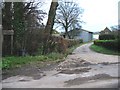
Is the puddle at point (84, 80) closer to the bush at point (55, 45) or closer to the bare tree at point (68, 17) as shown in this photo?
the bush at point (55, 45)

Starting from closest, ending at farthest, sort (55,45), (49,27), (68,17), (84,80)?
(84,80) < (55,45) < (49,27) < (68,17)

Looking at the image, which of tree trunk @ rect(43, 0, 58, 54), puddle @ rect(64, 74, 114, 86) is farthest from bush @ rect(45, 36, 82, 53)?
puddle @ rect(64, 74, 114, 86)

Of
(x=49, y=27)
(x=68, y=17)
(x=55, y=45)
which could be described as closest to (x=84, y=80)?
(x=55, y=45)

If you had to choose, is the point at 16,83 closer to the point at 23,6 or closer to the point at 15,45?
the point at 15,45

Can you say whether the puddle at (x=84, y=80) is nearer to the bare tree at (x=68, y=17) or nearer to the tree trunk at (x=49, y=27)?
the tree trunk at (x=49, y=27)

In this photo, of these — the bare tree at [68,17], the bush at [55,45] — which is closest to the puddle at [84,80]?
the bush at [55,45]

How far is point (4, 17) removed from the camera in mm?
19922

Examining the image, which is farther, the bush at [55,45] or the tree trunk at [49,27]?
the bush at [55,45]

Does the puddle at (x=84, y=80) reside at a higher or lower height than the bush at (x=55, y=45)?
lower

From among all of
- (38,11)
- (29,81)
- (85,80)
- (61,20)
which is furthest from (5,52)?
(61,20)

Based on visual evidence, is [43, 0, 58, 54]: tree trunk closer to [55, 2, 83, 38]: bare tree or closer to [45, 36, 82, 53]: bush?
[45, 36, 82, 53]: bush

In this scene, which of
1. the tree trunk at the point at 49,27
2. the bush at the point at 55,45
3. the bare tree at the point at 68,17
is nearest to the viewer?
the tree trunk at the point at 49,27

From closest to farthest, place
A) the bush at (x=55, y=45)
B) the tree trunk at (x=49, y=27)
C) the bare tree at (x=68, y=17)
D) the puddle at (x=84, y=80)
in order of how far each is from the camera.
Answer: the puddle at (x=84, y=80) < the tree trunk at (x=49, y=27) < the bush at (x=55, y=45) < the bare tree at (x=68, y=17)

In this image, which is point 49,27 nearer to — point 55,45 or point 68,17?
point 55,45
